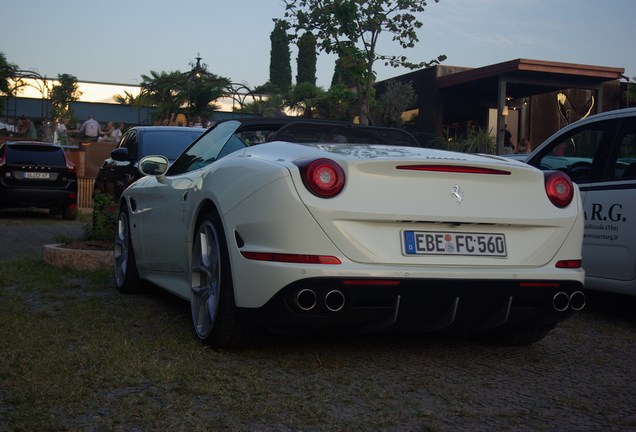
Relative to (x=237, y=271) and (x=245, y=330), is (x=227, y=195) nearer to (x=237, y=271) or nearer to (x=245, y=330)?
(x=237, y=271)

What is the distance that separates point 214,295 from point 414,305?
3.69ft

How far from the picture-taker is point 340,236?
3379 millimetres

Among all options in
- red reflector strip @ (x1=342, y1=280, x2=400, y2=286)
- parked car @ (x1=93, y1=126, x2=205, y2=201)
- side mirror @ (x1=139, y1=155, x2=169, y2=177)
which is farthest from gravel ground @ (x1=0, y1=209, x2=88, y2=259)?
red reflector strip @ (x1=342, y1=280, x2=400, y2=286)

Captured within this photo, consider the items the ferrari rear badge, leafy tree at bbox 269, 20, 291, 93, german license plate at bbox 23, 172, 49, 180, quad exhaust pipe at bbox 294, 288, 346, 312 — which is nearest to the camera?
quad exhaust pipe at bbox 294, 288, 346, 312

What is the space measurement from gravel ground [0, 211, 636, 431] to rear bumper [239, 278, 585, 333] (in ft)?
0.79

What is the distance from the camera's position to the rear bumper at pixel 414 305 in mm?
3363

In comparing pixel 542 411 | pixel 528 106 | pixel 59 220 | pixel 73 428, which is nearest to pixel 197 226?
pixel 73 428

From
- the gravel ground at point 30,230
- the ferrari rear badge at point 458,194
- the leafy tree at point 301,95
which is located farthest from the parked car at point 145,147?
the leafy tree at point 301,95

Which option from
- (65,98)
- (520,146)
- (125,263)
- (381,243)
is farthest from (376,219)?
(65,98)

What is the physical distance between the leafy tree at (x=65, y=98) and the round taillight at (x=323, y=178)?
154 feet

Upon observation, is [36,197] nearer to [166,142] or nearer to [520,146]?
[166,142]

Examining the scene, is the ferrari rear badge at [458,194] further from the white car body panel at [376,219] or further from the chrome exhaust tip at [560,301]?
the chrome exhaust tip at [560,301]

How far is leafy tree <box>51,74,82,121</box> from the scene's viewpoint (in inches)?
2020

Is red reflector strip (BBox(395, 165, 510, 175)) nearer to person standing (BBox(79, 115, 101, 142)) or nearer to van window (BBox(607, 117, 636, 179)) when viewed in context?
van window (BBox(607, 117, 636, 179))
